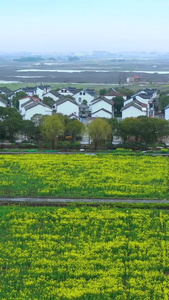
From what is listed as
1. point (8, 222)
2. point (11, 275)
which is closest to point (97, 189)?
point (8, 222)

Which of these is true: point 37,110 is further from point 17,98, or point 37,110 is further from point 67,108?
point 17,98

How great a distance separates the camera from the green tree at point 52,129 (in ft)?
88.1

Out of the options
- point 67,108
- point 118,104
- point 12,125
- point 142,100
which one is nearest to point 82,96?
point 118,104

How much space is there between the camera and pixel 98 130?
27062mm

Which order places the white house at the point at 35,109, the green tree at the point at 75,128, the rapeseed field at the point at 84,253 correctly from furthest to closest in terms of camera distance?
1. the white house at the point at 35,109
2. the green tree at the point at 75,128
3. the rapeseed field at the point at 84,253

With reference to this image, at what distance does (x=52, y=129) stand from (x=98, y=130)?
9.87 ft

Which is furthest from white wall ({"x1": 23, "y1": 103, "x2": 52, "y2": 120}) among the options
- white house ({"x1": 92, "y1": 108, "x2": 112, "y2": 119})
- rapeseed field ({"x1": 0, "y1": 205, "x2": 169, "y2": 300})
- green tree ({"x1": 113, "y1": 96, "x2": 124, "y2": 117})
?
rapeseed field ({"x1": 0, "y1": 205, "x2": 169, "y2": 300})

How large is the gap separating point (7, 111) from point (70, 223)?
17.7 meters

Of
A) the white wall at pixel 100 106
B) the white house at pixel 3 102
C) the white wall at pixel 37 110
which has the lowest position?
the white wall at pixel 37 110

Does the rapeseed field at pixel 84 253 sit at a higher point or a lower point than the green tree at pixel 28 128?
lower

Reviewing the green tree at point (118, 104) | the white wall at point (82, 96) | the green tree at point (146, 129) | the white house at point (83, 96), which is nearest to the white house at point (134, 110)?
the green tree at point (118, 104)

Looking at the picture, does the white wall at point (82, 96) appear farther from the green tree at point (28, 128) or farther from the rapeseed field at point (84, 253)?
the rapeseed field at point (84, 253)

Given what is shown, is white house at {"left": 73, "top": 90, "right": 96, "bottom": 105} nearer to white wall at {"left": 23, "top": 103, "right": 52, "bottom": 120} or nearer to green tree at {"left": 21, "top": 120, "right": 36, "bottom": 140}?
white wall at {"left": 23, "top": 103, "right": 52, "bottom": 120}

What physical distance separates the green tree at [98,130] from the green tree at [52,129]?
6.66 ft
